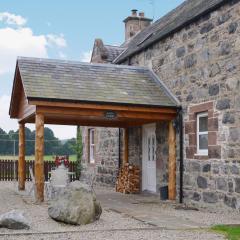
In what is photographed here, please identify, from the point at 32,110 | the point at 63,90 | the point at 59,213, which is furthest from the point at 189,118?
the point at 59,213

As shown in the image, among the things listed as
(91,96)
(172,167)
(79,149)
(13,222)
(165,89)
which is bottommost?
(13,222)

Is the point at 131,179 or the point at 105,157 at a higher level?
the point at 105,157

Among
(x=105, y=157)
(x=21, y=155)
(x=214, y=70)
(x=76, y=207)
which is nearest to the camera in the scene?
(x=76, y=207)

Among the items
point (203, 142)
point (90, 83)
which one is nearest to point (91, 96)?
point (90, 83)

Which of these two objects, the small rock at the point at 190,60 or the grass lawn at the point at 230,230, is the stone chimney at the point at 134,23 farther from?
the grass lawn at the point at 230,230

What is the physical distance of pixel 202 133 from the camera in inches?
523

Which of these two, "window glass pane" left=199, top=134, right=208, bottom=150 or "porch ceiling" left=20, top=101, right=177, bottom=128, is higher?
"porch ceiling" left=20, top=101, right=177, bottom=128

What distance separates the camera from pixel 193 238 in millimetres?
8406

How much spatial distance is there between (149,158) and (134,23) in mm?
10217

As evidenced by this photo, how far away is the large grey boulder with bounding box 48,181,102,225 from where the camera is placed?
9767 millimetres

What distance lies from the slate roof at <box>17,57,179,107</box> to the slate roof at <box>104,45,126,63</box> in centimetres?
560

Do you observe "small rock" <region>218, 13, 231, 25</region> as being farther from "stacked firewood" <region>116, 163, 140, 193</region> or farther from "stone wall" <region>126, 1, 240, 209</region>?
"stacked firewood" <region>116, 163, 140, 193</region>

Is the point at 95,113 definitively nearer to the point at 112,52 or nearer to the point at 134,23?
the point at 112,52

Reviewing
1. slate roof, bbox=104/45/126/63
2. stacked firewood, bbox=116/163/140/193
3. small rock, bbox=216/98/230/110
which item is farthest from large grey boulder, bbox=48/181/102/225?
slate roof, bbox=104/45/126/63
